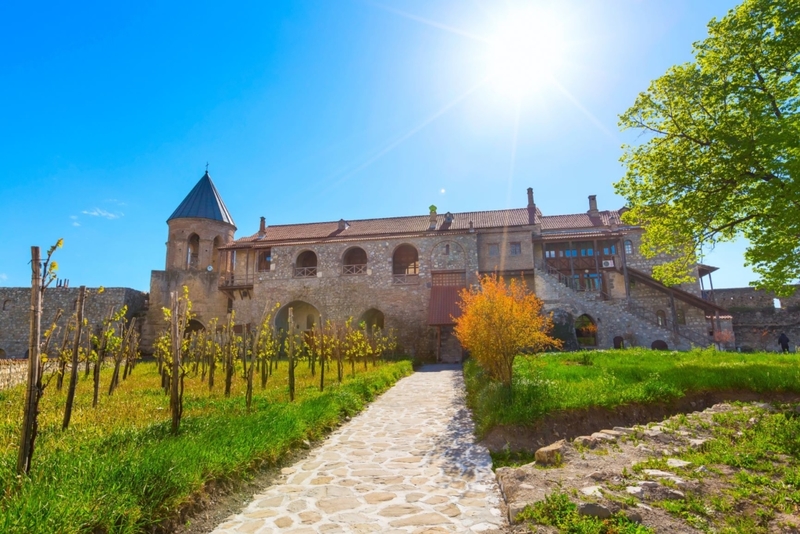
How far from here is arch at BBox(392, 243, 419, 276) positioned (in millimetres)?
26875

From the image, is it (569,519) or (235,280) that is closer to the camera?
(569,519)

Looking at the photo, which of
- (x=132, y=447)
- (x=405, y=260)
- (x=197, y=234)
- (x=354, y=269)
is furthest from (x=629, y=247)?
(x=197, y=234)

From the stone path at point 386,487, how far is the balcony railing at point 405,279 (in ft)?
59.0

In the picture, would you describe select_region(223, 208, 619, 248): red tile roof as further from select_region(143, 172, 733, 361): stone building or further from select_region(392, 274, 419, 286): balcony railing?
select_region(392, 274, 419, 286): balcony railing

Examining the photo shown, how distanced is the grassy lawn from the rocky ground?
2.72m

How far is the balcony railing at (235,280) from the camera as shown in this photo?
2716cm

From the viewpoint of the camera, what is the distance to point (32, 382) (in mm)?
3535

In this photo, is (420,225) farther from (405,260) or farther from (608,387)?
(608,387)

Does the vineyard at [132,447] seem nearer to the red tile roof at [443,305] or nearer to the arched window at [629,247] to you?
the red tile roof at [443,305]

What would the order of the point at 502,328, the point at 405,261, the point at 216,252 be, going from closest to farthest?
the point at 502,328, the point at 405,261, the point at 216,252

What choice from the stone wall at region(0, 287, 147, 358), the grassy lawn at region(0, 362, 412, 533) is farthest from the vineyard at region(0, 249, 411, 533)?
the stone wall at region(0, 287, 147, 358)

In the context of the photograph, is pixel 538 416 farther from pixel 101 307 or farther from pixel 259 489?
pixel 101 307

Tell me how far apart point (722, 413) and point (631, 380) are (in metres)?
2.10

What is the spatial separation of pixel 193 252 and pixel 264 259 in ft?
20.7
